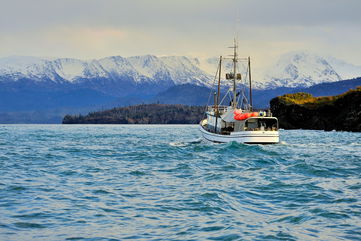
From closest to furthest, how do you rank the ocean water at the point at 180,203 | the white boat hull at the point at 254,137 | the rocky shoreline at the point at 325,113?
1. the ocean water at the point at 180,203
2. the white boat hull at the point at 254,137
3. the rocky shoreline at the point at 325,113

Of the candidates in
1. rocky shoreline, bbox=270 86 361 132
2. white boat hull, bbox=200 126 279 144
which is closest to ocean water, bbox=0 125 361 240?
white boat hull, bbox=200 126 279 144

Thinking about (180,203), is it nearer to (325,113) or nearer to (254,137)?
(254,137)

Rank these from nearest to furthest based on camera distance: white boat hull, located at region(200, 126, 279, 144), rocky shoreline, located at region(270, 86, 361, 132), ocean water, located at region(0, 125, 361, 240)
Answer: ocean water, located at region(0, 125, 361, 240), white boat hull, located at region(200, 126, 279, 144), rocky shoreline, located at region(270, 86, 361, 132)

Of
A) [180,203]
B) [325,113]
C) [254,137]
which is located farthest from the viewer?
[325,113]

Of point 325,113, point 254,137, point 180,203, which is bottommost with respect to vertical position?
point 180,203

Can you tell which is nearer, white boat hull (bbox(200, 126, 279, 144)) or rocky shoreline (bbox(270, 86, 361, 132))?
white boat hull (bbox(200, 126, 279, 144))

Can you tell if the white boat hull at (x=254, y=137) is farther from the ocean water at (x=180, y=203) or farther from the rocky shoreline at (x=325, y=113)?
the rocky shoreline at (x=325, y=113)

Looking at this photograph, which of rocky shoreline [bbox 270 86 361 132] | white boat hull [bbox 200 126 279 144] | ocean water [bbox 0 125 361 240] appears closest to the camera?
ocean water [bbox 0 125 361 240]

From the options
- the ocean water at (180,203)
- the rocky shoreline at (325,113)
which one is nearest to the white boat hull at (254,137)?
the ocean water at (180,203)

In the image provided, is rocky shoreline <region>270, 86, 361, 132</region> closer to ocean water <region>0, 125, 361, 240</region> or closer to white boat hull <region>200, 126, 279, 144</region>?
white boat hull <region>200, 126, 279, 144</region>

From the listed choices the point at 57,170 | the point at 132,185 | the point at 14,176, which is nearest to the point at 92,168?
the point at 57,170

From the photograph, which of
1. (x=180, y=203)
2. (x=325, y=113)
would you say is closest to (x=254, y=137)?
(x=180, y=203)

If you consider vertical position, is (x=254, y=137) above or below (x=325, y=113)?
below

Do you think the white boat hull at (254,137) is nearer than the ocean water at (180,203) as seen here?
No
